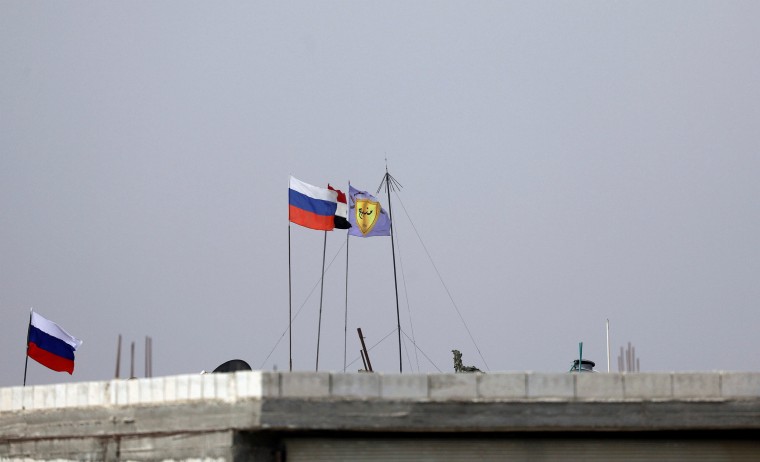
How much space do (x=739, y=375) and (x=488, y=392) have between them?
293 cm

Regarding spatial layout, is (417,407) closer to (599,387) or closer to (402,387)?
(402,387)

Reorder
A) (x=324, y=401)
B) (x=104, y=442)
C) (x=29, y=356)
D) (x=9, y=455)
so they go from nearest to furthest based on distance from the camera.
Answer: (x=324, y=401) → (x=104, y=442) → (x=9, y=455) → (x=29, y=356)

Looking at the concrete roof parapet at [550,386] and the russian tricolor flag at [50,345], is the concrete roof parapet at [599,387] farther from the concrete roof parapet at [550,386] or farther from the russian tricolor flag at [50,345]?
the russian tricolor flag at [50,345]

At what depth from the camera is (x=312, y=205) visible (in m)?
23.7

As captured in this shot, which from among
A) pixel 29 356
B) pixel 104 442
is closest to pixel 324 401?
pixel 104 442

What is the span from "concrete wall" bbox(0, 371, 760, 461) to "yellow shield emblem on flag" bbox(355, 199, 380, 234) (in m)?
11.2

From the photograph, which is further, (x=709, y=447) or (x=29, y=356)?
(x=29, y=356)

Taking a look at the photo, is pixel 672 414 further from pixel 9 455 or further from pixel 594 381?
pixel 9 455

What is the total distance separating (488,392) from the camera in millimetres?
14172

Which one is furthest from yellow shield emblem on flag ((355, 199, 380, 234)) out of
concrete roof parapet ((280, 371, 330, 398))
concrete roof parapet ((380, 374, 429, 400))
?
concrete roof parapet ((280, 371, 330, 398))

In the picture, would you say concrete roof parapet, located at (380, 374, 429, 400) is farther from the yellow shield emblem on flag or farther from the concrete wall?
the yellow shield emblem on flag

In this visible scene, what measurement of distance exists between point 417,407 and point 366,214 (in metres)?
11.8

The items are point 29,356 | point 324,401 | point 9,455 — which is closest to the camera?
point 324,401

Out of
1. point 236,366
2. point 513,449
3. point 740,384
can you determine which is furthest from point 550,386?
point 236,366
